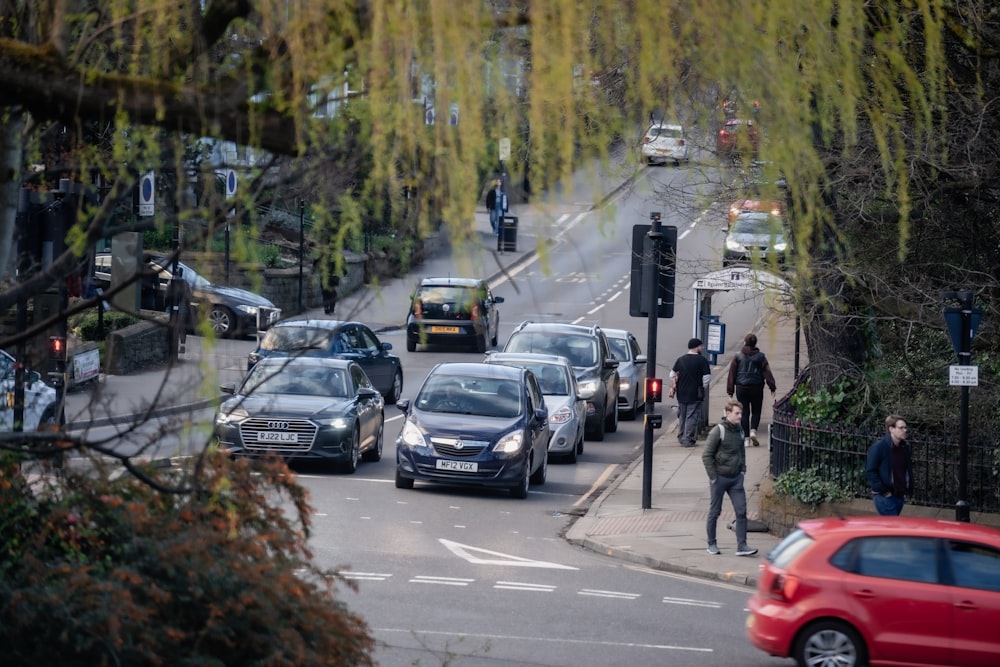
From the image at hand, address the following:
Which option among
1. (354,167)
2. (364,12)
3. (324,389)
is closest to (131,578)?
(354,167)

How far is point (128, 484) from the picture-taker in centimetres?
723

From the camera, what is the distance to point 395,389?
2852cm

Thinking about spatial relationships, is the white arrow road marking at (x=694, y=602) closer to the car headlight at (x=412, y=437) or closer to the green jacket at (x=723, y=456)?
the green jacket at (x=723, y=456)

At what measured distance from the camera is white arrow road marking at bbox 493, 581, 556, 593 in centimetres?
1391

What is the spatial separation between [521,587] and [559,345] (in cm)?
1388

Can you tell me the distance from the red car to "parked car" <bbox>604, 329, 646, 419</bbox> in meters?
Answer: 17.0

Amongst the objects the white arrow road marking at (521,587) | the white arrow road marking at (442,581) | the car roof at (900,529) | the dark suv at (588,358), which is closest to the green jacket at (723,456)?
the white arrow road marking at (521,587)

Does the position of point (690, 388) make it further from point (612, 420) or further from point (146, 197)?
point (146, 197)

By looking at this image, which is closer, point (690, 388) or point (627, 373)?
point (690, 388)

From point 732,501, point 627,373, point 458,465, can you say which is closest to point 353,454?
point 458,465

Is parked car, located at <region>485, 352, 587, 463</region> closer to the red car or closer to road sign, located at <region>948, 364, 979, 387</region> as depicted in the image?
road sign, located at <region>948, 364, 979, 387</region>

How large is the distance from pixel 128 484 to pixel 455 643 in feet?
15.3

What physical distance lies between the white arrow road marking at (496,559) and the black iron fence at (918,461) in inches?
161

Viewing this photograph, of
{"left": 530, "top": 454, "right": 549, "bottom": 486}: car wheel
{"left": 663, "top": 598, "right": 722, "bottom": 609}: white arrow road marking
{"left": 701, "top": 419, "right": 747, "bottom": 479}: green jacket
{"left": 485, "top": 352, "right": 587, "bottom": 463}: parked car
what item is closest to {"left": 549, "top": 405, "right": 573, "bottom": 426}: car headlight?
{"left": 485, "top": 352, "right": 587, "bottom": 463}: parked car
